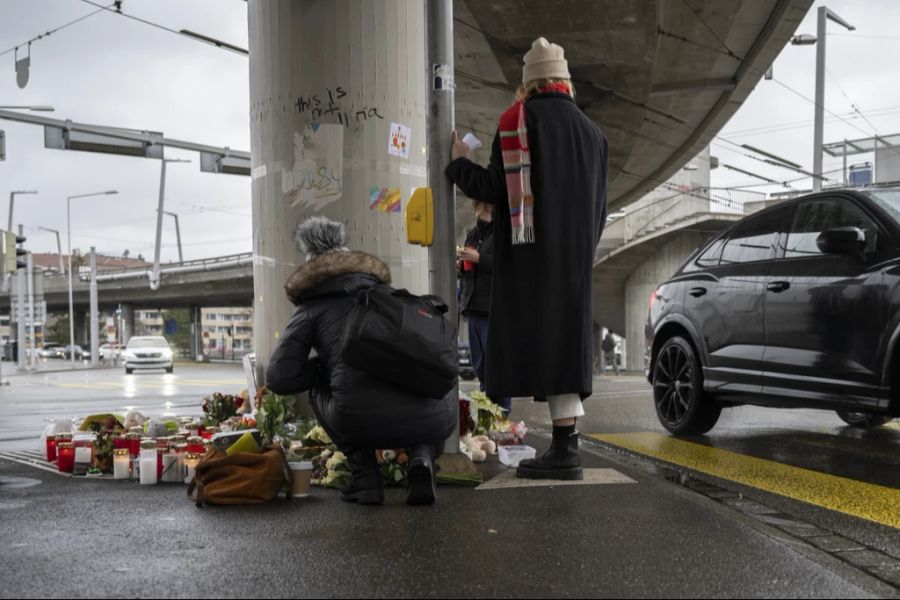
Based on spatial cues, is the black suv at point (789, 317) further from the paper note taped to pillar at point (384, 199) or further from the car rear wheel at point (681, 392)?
the paper note taped to pillar at point (384, 199)

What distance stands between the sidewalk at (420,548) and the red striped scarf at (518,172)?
4.34 feet

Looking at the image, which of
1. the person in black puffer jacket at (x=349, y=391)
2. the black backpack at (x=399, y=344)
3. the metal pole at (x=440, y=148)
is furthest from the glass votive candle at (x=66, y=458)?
the metal pole at (x=440, y=148)

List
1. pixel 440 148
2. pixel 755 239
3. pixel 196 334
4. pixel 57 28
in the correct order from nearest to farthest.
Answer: pixel 440 148, pixel 755 239, pixel 57 28, pixel 196 334

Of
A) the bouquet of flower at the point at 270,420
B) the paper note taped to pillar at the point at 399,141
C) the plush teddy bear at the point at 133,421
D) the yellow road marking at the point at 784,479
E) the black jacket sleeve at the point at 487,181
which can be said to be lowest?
the yellow road marking at the point at 784,479

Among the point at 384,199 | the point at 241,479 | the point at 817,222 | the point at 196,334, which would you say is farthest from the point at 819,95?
the point at 196,334

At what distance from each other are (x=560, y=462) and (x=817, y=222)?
2714 millimetres

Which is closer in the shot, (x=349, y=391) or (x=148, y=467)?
(x=349, y=391)

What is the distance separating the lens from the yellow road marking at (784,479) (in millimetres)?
4254

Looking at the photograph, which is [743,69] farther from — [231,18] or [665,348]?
[665,348]

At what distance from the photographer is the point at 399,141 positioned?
6.38 metres

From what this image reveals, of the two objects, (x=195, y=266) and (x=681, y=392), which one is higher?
(x=195, y=266)

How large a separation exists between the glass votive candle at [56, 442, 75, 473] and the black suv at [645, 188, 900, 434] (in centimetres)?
436

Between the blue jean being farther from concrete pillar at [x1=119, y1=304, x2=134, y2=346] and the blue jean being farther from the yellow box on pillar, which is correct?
concrete pillar at [x1=119, y1=304, x2=134, y2=346]

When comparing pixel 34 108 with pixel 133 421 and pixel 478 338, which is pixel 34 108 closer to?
pixel 133 421
